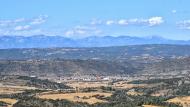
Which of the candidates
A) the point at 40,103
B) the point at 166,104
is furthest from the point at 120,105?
the point at 40,103

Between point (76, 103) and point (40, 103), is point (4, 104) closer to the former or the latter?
point (40, 103)

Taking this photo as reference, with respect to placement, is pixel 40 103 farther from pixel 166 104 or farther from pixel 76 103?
pixel 166 104

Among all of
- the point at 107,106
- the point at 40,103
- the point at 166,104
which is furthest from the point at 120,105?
the point at 40,103

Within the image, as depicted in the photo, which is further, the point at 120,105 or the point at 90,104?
the point at 90,104

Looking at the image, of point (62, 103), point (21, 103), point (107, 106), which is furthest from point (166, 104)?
point (21, 103)

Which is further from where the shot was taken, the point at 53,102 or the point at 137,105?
the point at 53,102

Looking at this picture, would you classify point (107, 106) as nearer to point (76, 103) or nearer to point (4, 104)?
point (76, 103)

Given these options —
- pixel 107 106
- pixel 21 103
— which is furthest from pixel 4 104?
pixel 107 106
